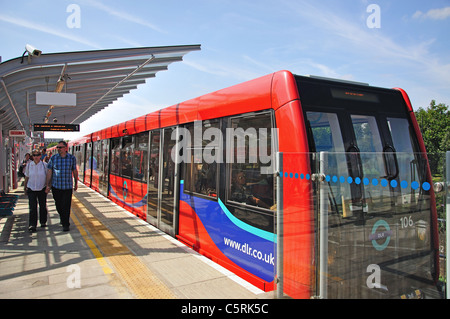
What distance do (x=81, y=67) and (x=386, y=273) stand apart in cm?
815

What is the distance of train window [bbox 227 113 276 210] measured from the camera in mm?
3958

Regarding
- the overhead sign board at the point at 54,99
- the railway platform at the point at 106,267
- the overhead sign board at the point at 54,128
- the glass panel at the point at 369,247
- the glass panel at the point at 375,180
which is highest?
the overhead sign board at the point at 54,99

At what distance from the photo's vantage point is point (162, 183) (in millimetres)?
7148

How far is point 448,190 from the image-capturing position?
6.77 ft

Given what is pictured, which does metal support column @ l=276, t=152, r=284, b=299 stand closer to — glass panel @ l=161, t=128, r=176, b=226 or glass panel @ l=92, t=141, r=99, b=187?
glass panel @ l=161, t=128, r=176, b=226

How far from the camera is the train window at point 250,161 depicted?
→ 3958 mm

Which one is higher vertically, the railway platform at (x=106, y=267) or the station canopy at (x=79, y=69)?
the station canopy at (x=79, y=69)

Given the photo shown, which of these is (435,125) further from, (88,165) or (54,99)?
(54,99)

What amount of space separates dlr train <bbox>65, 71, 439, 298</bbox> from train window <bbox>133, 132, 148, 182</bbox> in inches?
53.1

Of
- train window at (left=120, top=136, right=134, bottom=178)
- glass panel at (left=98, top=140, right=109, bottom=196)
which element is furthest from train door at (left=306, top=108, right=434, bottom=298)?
glass panel at (left=98, top=140, right=109, bottom=196)

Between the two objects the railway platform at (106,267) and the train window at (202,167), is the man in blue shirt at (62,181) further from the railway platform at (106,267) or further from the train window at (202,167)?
the train window at (202,167)

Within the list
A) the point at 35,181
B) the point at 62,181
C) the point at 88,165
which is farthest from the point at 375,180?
the point at 88,165

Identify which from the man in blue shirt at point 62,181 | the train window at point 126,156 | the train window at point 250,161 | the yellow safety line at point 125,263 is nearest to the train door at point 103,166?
the train window at point 126,156

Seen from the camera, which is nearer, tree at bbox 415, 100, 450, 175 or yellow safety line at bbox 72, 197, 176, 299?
yellow safety line at bbox 72, 197, 176, 299
